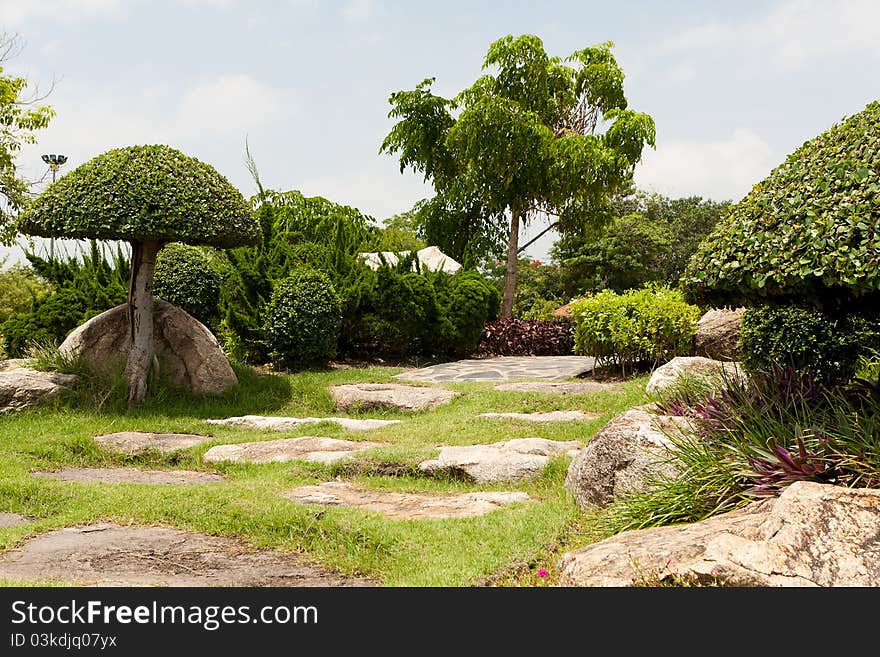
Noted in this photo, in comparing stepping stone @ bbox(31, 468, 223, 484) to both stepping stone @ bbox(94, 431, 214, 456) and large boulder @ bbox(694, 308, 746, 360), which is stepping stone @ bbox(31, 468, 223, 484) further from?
large boulder @ bbox(694, 308, 746, 360)

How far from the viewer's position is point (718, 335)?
11.6 m

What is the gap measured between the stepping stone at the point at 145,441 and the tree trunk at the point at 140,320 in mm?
1463

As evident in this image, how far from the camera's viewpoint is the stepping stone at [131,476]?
23.7ft

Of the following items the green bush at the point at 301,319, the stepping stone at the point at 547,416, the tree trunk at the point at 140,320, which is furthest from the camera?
the green bush at the point at 301,319

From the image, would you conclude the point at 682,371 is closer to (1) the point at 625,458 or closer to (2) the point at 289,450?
(1) the point at 625,458

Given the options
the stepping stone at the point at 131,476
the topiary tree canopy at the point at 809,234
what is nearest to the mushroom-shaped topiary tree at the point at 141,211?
the stepping stone at the point at 131,476

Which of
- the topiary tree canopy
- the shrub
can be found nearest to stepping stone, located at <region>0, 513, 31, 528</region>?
the topiary tree canopy

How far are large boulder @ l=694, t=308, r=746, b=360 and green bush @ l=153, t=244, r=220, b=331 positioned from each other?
796 centimetres

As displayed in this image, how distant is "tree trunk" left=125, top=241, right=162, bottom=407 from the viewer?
34.3ft

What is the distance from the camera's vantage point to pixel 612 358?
40.1ft

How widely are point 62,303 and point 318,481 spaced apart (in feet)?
26.5

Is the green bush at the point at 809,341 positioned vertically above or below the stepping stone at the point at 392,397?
above

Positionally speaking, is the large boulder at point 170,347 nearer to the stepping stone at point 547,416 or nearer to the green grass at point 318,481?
the green grass at point 318,481

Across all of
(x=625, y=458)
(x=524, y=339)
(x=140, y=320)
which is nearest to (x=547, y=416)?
(x=625, y=458)
